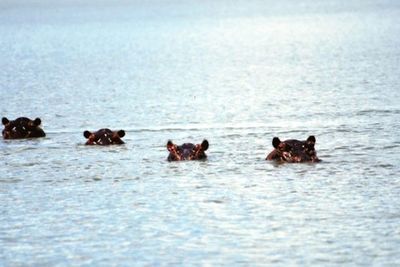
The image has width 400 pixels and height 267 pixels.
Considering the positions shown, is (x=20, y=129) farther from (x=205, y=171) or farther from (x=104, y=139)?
(x=205, y=171)

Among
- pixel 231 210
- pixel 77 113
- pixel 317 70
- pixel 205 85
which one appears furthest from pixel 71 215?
pixel 317 70

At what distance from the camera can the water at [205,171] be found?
14867 mm

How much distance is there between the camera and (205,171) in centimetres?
1998

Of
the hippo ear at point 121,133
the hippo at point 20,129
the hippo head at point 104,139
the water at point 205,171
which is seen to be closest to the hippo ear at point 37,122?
the hippo at point 20,129

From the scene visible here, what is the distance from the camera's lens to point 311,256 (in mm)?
14250

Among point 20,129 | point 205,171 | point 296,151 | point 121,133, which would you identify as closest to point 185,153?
point 205,171

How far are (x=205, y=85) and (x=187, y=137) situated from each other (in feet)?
44.1

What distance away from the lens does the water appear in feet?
48.8

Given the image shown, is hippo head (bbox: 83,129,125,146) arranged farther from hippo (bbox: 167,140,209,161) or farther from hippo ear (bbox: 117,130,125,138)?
hippo (bbox: 167,140,209,161)

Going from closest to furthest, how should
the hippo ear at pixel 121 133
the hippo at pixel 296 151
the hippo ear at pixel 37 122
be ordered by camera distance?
the hippo at pixel 296 151
the hippo ear at pixel 121 133
the hippo ear at pixel 37 122

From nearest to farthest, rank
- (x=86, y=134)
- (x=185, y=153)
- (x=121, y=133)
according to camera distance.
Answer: (x=185, y=153) → (x=86, y=134) → (x=121, y=133)

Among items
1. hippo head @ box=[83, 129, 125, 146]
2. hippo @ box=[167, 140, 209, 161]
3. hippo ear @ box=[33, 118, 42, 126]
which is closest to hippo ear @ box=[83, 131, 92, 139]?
hippo head @ box=[83, 129, 125, 146]

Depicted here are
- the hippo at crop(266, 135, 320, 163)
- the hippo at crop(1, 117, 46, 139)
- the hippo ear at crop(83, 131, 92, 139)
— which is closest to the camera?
the hippo at crop(266, 135, 320, 163)

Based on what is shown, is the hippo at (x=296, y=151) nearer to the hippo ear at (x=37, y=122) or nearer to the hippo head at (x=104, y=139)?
the hippo head at (x=104, y=139)
